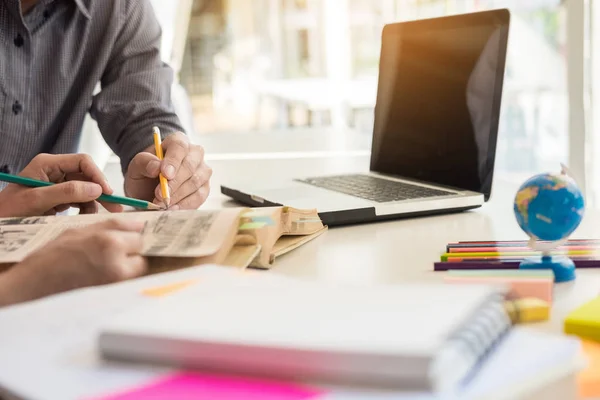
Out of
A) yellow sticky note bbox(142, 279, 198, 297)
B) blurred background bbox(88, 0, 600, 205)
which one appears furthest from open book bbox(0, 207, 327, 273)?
blurred background bbox(88, 0, 600, 205)

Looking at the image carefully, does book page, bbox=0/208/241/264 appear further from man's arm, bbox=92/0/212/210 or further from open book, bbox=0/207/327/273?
man's arm, bbox=92/0/212/210

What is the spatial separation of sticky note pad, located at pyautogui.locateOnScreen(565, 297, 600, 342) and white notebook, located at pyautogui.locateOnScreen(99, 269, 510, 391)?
3.4 inches

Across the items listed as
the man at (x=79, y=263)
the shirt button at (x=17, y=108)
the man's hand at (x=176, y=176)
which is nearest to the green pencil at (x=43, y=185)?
the man's hand at (x=176, y=176)

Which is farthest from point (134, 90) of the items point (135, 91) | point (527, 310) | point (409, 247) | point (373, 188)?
point (527, 310)

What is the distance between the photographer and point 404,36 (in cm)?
126

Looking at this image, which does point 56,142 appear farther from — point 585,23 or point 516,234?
point 585,23

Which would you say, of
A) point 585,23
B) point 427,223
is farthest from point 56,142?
point 585,23

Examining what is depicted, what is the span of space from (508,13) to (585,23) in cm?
125

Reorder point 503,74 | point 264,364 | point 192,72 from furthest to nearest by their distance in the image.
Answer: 1. point 192,72
2. point 503,74
3. point 264,364

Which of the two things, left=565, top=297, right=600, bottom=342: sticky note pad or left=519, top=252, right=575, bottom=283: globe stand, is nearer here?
left=565, top=297, right=600, bottom=342: sticky note pad

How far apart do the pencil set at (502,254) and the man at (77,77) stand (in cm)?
76

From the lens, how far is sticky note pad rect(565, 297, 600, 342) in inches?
19.0

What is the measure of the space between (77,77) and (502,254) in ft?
3.49

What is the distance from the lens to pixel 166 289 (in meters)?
0.51
